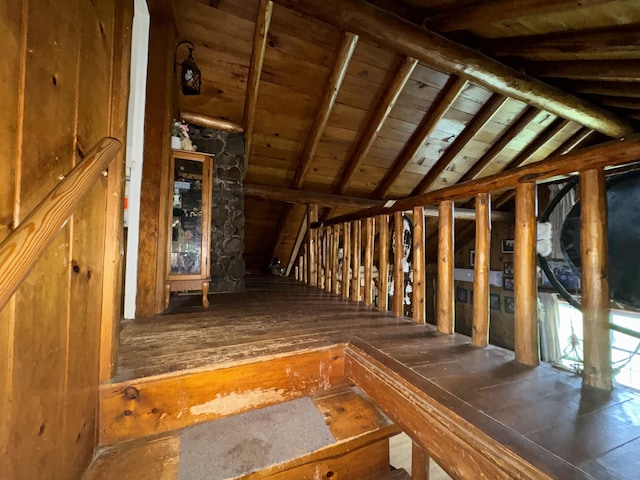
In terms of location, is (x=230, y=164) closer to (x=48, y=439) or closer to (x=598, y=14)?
(x=48, y=439)

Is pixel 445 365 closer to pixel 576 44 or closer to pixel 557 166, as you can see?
pixel 557 166

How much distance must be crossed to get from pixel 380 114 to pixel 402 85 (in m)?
0.42

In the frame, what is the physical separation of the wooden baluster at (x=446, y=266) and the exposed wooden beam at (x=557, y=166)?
10 centimetres

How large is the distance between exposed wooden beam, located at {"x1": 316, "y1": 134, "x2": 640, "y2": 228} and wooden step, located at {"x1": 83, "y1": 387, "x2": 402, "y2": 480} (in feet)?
4.21

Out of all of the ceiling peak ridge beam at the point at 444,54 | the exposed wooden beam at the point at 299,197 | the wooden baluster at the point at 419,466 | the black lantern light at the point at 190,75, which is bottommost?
the wooden baluster at the point at 419,466

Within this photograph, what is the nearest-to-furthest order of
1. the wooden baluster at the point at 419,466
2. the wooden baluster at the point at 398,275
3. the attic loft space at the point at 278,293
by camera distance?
the attic loft space at the point at 278,293 < the wooden baluster at the point at 419,466 < the wooden baluster at the point at 398,275

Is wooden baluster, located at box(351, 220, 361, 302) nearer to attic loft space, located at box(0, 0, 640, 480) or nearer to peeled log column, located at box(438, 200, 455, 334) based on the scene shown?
attic loft space, located at box(0, 0, 640, 480)

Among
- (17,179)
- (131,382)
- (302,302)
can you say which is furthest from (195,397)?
(302,302)

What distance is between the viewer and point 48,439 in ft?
2.27

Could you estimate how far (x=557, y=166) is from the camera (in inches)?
44.1

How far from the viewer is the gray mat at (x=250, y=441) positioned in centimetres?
94

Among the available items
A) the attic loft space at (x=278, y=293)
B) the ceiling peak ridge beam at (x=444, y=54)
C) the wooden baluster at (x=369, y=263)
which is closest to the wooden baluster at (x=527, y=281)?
the attic loft space at (x=278, y=293)

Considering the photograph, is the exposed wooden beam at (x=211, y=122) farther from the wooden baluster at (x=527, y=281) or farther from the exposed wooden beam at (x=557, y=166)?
the wooden baluster at (x=527, y=281)

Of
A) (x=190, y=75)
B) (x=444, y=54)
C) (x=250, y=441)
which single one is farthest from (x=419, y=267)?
(x=190, y=75)
